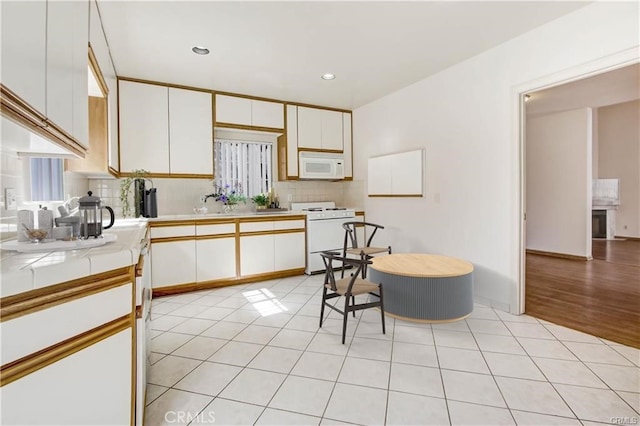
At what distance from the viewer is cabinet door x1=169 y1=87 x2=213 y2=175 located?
390cm

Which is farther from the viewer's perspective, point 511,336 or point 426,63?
point 426,63

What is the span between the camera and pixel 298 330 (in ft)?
8.83

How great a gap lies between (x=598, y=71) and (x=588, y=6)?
489 millimetres

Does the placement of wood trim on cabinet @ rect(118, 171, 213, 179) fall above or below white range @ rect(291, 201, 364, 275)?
above

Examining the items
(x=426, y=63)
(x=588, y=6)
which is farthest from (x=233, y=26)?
(x=588, y=6)

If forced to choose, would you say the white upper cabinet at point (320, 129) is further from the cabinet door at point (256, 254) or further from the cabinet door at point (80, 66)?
the cabinet door at point (80, 66)

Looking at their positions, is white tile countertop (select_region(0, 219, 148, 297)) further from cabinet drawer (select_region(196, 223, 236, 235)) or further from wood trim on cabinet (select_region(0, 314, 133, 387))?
cabinet drawer (select_region(196, 223, 236, 235))

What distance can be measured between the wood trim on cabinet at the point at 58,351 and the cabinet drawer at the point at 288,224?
2.99 m

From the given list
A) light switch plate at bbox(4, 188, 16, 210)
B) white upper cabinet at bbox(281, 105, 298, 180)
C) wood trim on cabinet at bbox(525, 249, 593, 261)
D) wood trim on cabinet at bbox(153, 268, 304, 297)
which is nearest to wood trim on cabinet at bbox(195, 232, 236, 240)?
wood trim on cabinet at bbox(153, 268, 304, 297)

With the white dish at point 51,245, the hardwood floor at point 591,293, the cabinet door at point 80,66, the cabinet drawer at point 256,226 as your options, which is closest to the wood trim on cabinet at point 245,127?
the cabinet drawer at point 256,226

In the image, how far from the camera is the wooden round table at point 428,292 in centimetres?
267

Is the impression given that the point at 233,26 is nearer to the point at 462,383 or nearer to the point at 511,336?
the point at 462,383

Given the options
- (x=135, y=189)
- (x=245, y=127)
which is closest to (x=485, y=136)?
(x=245, y=127)

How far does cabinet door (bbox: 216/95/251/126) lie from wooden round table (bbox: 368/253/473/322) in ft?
Result: 9.02
